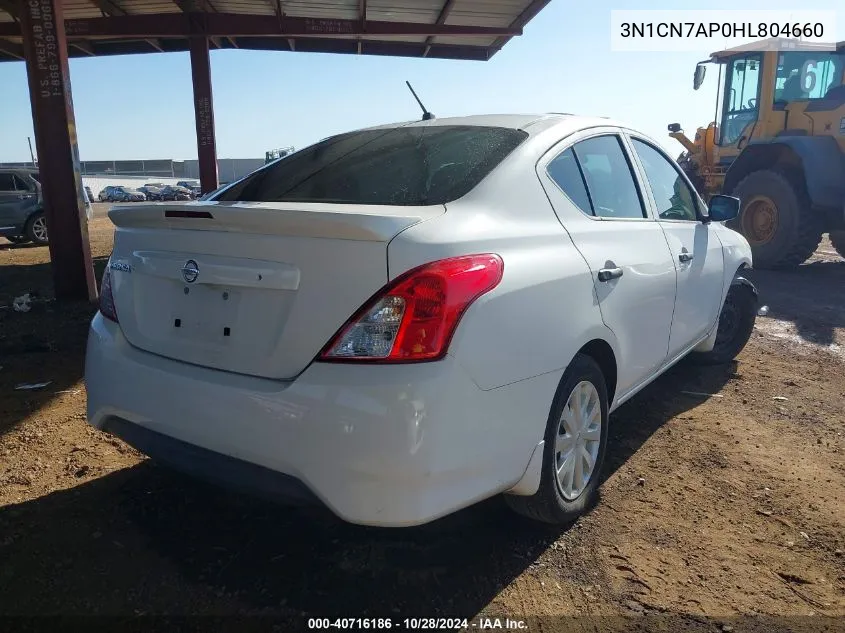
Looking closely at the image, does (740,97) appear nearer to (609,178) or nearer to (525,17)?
(525,17)

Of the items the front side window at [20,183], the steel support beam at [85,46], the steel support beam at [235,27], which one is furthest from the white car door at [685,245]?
the front side window at [20,183]

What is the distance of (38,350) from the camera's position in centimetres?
488

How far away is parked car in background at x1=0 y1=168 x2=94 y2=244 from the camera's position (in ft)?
43.1

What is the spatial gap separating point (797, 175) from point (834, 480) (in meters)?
7.17

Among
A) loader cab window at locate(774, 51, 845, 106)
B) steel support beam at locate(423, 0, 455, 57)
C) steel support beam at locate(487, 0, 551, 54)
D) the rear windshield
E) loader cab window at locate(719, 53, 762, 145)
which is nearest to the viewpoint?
the rear windshield

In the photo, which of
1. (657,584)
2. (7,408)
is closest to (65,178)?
(7,408)

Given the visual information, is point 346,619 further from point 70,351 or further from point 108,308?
point 70,351

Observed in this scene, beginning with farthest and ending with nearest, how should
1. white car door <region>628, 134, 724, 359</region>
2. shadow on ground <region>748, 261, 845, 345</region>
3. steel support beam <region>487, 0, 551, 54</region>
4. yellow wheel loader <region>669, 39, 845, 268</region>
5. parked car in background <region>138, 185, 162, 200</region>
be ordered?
parked car in background <region>138, 185, 162, 200</region>, steel support beam <region>487, 0, 551, 54</region>, yellow wheel loader <region>669, 39, 845, 268</region>, shadow on ground <region>748, 261, 845, 345</region>, white car door <region>628, 134, 724, 359</region>

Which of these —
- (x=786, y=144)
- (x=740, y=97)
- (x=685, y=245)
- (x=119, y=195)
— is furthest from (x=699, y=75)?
(x=119, y=195)

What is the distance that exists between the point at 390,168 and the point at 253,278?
90 centimetres

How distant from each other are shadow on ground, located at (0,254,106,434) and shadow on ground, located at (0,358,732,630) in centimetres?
125

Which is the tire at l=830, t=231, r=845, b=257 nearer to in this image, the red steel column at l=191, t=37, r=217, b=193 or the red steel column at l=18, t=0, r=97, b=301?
the red steel column at l=18, t=0, r=97, b=301

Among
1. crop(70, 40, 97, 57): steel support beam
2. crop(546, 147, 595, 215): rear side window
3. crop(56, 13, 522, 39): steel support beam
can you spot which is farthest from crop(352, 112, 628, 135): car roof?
crop(70, 40, 97, 57): steel support beam

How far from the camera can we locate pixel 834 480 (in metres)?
3.00
